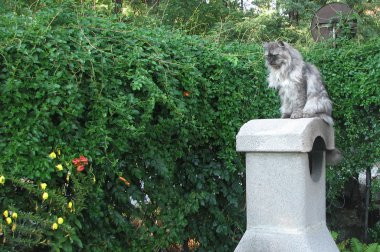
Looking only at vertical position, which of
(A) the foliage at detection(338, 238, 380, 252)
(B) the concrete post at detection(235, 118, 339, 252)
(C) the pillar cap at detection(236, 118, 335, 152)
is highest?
(C) the pillar cap at detection(236, 118, 335, 152)

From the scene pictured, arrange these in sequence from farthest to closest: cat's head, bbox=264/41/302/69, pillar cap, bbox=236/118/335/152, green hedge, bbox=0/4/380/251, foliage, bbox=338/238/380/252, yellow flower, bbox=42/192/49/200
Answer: foliage, bbox=338/238/380/252 < cat's head, bbox=264/41/302/69 < pillar cap, bbox=236/118/335/152 < green hedge, bbox=0/4/380/251 < yellow flower, bbox=42/192/49/200

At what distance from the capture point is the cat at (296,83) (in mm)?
4785

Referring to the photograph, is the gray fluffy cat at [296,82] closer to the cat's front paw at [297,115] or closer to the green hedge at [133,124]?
the cat's front paw at [297,115]

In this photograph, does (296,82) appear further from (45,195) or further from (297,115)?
(45,195)

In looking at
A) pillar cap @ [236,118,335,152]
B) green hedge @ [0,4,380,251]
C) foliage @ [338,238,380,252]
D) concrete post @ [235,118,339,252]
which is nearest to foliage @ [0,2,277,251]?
green hedge @ [0,4,380,251]

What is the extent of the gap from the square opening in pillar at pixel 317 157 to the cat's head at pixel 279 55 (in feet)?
2.72

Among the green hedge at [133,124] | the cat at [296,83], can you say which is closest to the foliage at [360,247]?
the green hedge at [133,124]

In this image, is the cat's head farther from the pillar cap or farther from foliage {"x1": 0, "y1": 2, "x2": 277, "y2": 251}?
the pillar cap

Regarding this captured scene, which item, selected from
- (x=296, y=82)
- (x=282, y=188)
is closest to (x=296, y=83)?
(x=296, y=82)

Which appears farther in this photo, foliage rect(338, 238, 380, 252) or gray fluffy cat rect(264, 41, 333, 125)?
foliage rect(338, 238, 380, 252)

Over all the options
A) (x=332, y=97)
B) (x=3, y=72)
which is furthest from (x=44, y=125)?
(x=332, y=97)

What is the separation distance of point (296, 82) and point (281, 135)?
2.54ft

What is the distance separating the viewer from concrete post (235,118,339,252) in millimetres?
4285

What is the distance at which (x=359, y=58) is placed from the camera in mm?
5992
